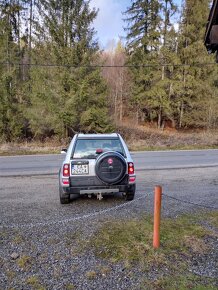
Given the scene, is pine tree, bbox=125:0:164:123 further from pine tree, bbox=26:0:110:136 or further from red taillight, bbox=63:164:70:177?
red taillight, bbox=63:164:70:177

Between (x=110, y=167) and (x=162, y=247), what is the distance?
2.15 m

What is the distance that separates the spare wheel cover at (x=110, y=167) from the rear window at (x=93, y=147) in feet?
1.41

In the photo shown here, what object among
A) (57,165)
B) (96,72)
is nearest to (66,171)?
(57,165)

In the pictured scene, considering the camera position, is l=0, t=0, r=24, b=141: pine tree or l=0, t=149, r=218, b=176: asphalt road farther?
l=0, t=0, r=24, b=141: pine tree

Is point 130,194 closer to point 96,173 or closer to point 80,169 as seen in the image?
point 96,173

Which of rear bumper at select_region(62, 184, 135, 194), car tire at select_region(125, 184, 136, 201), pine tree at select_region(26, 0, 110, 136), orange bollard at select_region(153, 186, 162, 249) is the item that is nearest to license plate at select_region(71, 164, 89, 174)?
rear bumper at select_region(62, 184, 135, 194)

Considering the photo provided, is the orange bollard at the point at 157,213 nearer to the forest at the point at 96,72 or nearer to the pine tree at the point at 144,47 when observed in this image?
the forest at the point at 96,72

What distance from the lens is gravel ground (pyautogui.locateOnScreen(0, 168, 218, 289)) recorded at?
3.21 m

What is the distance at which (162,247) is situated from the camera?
4.03m

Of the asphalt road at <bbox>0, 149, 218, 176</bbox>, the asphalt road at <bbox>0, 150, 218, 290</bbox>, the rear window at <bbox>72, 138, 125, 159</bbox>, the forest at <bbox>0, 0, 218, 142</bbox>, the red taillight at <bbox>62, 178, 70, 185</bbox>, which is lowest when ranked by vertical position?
the asphalt road at <bbox>0, 149, 218, 176</bbox>

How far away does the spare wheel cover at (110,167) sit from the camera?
18.6ft

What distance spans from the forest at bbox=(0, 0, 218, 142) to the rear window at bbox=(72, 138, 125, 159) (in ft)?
44.6

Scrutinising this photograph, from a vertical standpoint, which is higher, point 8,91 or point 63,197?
point 8,91

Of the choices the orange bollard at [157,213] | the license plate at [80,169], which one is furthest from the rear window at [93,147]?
the orange bollard at [157,213]
